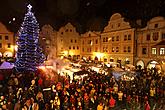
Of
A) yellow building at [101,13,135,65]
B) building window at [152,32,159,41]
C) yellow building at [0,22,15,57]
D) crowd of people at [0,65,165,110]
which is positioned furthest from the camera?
yellow building at [0,22,15,57]

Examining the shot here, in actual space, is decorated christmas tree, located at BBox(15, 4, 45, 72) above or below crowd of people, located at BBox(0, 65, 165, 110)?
above

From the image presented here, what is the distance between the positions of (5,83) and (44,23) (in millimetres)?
36921

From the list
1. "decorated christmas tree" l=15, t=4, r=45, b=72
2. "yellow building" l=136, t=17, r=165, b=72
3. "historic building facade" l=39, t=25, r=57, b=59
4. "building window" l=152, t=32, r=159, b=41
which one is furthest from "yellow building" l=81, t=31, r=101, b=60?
"decorated christmas tree" l=15, t=4, r=45, b=72

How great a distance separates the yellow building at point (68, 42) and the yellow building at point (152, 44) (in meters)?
19.8

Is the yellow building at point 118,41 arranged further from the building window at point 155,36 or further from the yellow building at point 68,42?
the yellow building at point 68,42

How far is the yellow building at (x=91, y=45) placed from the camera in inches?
2019

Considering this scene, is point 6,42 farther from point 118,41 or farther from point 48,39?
point 118,41

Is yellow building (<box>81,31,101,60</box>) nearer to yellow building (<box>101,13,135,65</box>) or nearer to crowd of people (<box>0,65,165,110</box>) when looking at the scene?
yellow building (<box>101,13,135,65</box>)

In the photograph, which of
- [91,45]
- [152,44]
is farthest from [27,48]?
[91,45]

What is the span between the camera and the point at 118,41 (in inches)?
1773

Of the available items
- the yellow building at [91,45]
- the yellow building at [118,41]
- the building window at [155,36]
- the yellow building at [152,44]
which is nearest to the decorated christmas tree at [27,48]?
the yellow building at [152,44]

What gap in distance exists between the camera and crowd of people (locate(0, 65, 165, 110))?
1552cm

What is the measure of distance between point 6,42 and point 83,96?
40479 mm

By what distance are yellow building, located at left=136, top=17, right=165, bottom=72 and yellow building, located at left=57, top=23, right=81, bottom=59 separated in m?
19.8
